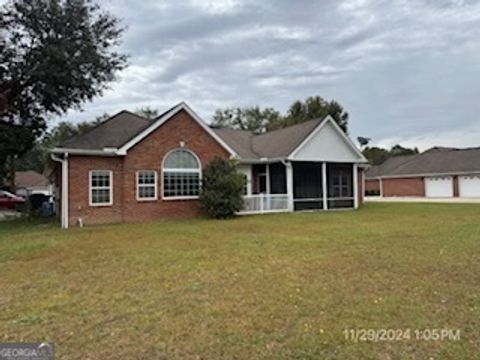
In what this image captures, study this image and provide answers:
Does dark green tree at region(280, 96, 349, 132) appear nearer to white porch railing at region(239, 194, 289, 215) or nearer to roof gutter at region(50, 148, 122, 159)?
white porch railing at region(239, 194, 289, 215)

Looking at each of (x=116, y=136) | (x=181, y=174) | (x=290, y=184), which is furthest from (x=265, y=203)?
(x=116, y=136)

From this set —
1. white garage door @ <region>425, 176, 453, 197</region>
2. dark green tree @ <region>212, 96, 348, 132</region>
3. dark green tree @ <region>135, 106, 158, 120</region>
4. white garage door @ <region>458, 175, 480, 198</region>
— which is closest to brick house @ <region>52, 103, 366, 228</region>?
white garage door @ <region>458, 175, 480, 198</region>

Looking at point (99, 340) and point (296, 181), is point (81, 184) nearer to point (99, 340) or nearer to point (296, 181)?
point (296, 181)

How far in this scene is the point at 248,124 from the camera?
53188 mm

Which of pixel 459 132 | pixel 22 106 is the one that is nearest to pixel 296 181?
pixel 22 106

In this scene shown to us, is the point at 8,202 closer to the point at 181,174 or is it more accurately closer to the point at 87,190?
→ the point at 87,190

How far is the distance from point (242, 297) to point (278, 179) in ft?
58.6

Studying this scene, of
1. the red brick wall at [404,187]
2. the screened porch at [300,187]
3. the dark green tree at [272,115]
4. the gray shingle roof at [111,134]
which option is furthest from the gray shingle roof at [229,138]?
the red brick wall at [404,187]

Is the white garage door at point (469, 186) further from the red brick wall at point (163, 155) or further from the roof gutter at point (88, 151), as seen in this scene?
the roof gutter at point (88, 151)

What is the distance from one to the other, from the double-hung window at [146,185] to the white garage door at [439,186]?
31.8 m

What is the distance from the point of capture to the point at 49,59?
59.1 ft

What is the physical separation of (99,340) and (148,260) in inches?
174

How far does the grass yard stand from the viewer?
4211 millimetres

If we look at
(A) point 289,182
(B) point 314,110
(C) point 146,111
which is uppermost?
(C) point 146,111
